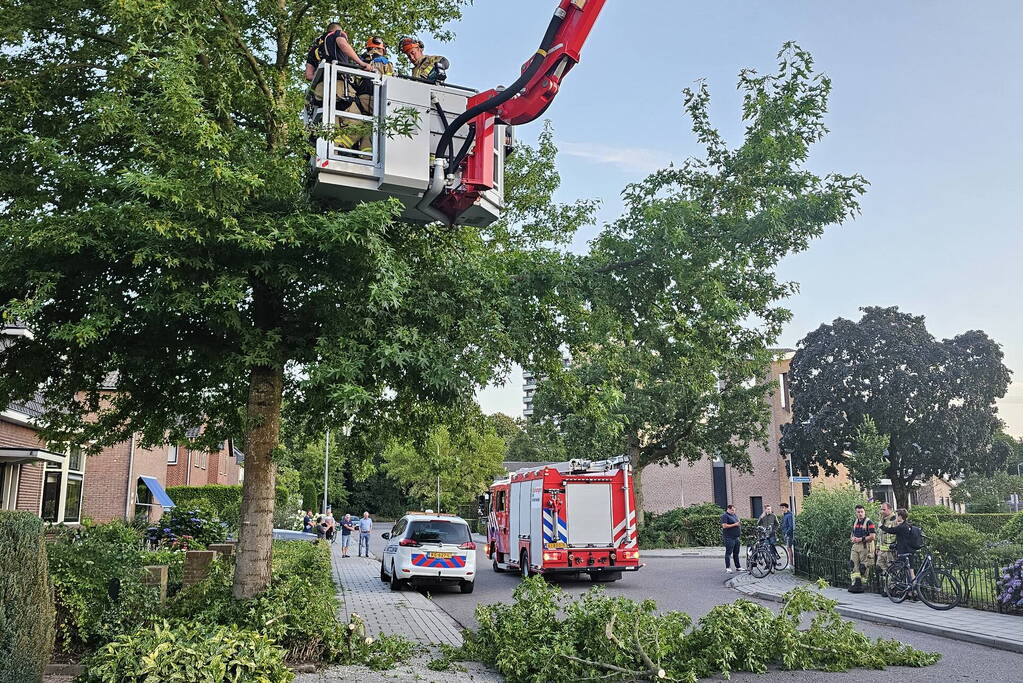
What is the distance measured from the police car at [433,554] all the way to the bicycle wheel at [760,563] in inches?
306

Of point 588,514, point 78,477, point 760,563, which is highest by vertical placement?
point 78,477

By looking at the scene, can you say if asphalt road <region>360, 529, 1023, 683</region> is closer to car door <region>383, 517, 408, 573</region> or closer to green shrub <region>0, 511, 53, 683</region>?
car door <region>383, 517, 408, 573</region>

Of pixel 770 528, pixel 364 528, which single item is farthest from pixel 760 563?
pixel 364 528

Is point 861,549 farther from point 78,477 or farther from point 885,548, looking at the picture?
point 78,477

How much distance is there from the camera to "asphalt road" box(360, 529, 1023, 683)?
879cm

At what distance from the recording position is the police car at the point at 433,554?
17.8m

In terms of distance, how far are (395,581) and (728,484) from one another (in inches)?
1475

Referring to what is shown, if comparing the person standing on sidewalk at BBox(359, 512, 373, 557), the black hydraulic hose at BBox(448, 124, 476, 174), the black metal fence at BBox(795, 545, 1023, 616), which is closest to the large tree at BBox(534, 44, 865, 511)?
the black hydraulic hose at BBox(448, 124, 476, 174)

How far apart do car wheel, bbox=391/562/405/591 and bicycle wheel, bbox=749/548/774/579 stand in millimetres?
9003

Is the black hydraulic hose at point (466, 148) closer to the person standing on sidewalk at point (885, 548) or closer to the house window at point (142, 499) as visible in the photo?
the person standing on sidewalk at point (885, 548)

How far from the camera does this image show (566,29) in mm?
8094

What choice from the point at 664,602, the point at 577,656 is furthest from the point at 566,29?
the point at 664,602

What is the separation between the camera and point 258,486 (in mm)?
9523

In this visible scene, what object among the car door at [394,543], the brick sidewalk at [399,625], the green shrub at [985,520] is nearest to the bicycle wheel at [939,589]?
the brick sidewalk at [399,625]
